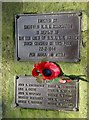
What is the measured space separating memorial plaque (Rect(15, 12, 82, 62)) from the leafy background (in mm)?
46

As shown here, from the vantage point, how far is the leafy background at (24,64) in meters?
3.16

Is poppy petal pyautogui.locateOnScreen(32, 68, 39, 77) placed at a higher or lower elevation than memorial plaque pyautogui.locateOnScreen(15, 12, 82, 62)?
lower

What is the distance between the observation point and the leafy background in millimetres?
3159

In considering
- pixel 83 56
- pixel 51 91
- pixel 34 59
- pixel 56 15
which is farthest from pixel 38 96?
pixel 56 15

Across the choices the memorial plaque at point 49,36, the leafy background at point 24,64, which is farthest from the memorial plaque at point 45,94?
the memorial plaque at point 49,36

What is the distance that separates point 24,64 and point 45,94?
1.12 feet

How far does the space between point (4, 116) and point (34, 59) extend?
63cm

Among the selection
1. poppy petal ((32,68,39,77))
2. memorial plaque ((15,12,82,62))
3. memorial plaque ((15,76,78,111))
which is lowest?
memorial plaque ((15,76,78,111))

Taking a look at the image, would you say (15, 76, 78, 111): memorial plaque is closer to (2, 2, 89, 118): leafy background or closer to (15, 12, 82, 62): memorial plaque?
(2, 2, 89, 118): leafy background

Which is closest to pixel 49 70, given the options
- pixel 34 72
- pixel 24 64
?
Answer: pixel 34 72

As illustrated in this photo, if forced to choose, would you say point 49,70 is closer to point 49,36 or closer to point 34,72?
point 34,72

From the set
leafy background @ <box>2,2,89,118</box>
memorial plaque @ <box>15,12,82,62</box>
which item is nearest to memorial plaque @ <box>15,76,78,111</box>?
leafy background @ <box>2,2,89,118</box>

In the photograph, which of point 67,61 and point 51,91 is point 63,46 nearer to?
point 67,61

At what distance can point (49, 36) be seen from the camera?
10.6 feet
